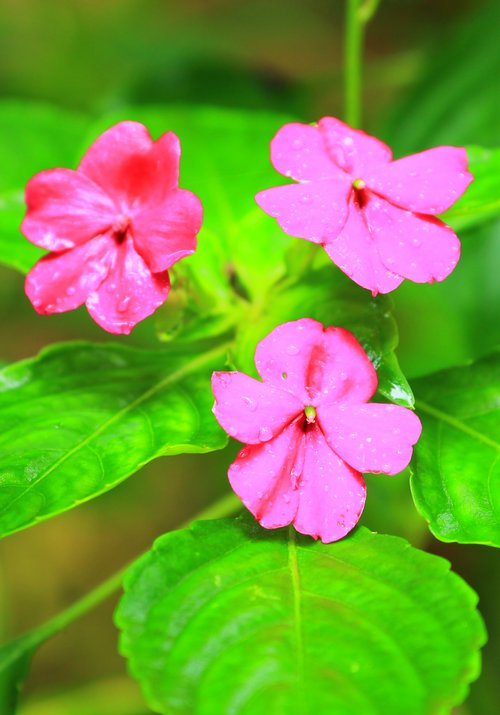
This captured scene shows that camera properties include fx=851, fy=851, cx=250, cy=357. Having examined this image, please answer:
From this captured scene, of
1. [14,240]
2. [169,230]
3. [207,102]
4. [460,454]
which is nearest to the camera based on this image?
[169,230]

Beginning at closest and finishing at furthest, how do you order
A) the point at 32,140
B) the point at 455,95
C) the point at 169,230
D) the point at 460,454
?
the point at 169,230 → the point at 460,454 → the point at 32,140 → the point at 455,95

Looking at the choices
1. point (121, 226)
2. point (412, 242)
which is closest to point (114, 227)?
point (121, 226)

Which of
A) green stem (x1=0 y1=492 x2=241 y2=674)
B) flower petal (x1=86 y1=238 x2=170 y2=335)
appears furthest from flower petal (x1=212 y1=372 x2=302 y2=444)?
green stem (x1=0 y1=492 x2=241 y2=674)

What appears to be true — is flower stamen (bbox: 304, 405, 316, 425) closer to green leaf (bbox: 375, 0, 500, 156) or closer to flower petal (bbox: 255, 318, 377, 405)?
flower petal (bbox: 255, 318, 377, 405)

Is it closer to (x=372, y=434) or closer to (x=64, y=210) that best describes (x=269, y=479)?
(x=372, y=434)

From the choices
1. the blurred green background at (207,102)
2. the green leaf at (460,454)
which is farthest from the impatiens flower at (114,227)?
the blurred green background at (207,102)
